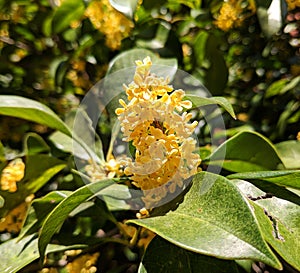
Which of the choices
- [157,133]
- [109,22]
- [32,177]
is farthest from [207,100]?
[109,22]

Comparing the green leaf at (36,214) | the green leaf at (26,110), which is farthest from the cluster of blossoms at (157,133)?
the green leaf at (26,110)

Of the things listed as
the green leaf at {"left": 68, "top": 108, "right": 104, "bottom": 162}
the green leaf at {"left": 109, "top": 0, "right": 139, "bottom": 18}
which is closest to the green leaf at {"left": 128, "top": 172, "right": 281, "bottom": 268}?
the green leaf at {"left": 109, "top": 0, "right": 139, "bottom": 18}

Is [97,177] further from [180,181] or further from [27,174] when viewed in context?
[180,181]

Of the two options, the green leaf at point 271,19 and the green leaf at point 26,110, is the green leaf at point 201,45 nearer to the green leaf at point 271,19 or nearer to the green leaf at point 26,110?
the green leaf at point 271,19

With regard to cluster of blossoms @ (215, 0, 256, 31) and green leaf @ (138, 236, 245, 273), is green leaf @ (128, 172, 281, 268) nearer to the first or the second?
green leaf @ (138, 236, 245, 273)

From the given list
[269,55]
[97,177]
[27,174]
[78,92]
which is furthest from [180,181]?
[78,92]

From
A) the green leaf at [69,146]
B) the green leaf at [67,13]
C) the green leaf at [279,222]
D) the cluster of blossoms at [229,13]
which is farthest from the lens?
the green leaf at [67,13]

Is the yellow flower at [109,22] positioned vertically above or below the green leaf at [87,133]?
above
